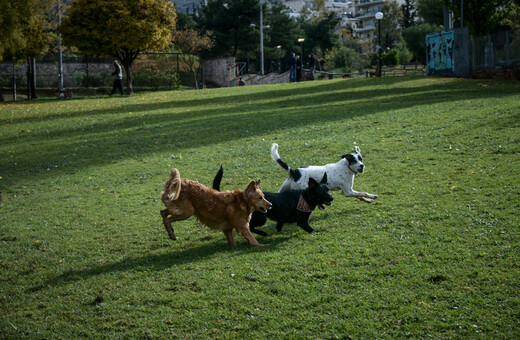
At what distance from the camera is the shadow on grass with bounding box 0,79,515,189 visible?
1521cm

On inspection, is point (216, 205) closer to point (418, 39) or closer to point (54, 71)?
point (54, 71)

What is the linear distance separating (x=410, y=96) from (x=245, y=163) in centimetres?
1298

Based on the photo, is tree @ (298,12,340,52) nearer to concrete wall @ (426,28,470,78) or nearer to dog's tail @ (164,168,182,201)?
concrete wall @ (426,28,470,78)

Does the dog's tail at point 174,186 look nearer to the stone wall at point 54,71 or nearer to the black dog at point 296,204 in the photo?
the black dog at point 296,204

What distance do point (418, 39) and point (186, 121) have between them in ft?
192

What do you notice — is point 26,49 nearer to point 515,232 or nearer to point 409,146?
point 409,146

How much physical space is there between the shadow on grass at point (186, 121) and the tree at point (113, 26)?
6121 mm

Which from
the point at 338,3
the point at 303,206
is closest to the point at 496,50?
the point at 303,206

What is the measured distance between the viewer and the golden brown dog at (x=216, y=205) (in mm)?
6785

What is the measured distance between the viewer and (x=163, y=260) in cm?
664

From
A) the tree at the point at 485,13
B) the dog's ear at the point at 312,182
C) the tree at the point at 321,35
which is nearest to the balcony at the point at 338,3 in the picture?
the tree at the point at 321,35

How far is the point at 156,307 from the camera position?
17.2ft

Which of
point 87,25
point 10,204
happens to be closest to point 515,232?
point 10,204

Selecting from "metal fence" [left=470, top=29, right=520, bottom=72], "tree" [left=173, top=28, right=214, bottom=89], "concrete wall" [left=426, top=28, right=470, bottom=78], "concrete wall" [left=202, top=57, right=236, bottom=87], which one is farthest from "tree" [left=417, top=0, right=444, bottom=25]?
"metal fence" [left=470, top=29, right=520, bottom=72]
